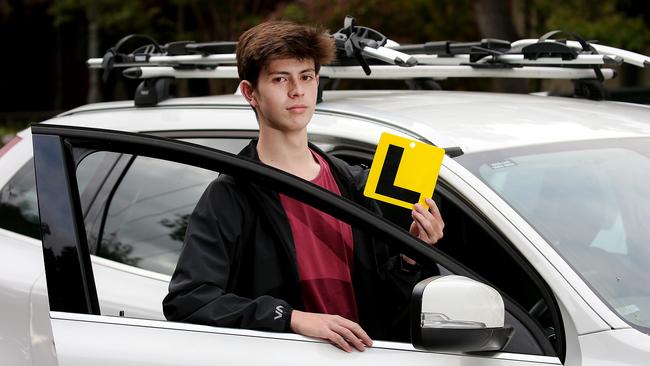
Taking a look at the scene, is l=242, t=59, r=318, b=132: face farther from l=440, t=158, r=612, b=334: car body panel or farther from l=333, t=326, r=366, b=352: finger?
l=333, t=326, r=366, b=352: finger

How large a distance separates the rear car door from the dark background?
14.5 feet

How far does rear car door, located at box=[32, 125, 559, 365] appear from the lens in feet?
7.93

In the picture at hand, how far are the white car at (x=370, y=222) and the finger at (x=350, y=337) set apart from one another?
0.02 m

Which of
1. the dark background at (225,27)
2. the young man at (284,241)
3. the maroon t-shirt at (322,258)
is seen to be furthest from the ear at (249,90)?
the dark background at (225,27)

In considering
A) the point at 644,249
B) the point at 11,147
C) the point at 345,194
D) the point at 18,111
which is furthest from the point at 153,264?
the point at 18,111

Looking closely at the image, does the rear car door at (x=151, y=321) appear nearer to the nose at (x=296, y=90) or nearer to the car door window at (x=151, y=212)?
the nose at (x=296, y=90)

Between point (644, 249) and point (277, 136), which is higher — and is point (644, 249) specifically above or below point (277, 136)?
below

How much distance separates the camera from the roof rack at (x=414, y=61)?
3.64 metres

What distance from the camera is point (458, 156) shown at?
299cm

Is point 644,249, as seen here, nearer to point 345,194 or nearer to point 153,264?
point 345,194

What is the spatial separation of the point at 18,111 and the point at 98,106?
75.8 ft

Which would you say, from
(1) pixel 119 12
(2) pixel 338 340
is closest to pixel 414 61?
(2) pixel 338 340

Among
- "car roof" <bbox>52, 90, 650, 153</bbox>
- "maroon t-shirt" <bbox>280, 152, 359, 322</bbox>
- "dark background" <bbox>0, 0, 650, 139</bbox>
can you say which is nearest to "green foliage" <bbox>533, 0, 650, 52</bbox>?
"dark background" <bbox>0, 0, 650, 139</bbox>

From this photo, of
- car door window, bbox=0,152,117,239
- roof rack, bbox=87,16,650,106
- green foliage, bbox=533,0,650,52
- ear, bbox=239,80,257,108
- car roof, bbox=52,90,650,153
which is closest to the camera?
ear, bbox=239,80,257,108
